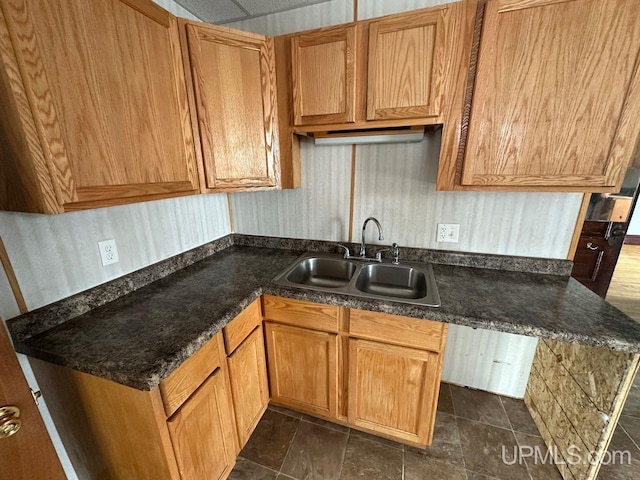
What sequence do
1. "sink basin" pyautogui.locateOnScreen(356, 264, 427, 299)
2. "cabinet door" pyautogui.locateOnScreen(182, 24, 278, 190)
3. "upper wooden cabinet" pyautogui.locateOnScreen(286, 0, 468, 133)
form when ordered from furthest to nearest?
"sink basin" pyautogui.locateOnScreen(356, 264, 427, 299)
"cabinet door" pyautogui.locateOnScreen(182, 24, 278, 190)
"upper wooden cabinet" pyautogui.locateOnScreen(286, 0, 468, 133)

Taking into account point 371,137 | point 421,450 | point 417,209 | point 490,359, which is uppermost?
point 371,137

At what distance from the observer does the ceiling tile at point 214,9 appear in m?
1.42

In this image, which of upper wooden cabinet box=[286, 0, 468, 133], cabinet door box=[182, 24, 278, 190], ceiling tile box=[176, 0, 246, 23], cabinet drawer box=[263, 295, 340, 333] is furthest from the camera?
ceiling tile box=[176, 0, 246, 23]

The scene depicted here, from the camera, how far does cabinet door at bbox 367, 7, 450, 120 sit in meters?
1.09

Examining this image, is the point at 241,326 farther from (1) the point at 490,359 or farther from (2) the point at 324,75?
(1) the point at 490,359

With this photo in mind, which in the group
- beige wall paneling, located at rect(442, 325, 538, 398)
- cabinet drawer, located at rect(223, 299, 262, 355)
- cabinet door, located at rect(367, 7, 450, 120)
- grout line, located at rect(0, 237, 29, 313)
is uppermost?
cabinet door, located at rect(367, 7, 450, 120)

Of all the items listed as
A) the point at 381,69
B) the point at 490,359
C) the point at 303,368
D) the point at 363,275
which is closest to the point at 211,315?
the point at 303,368

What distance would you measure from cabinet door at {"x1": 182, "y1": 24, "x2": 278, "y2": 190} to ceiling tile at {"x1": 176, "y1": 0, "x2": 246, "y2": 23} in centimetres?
40

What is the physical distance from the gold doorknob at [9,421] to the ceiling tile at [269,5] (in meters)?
1.93

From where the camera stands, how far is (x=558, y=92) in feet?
3.31

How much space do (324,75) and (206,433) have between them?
171 cm

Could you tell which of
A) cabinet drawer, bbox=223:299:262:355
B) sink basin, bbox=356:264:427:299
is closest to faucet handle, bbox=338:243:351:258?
sink basin, bbox=356:264:427:299

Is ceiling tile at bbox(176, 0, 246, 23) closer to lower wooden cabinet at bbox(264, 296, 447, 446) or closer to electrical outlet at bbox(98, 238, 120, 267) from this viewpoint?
electrical outlet at bbox(98, 238, 120, 267)

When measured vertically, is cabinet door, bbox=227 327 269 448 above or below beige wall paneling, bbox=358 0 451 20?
below
